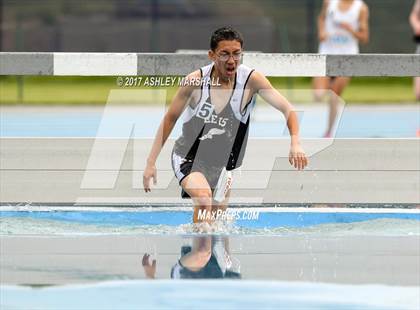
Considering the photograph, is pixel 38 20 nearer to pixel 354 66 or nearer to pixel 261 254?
pixel 354 66

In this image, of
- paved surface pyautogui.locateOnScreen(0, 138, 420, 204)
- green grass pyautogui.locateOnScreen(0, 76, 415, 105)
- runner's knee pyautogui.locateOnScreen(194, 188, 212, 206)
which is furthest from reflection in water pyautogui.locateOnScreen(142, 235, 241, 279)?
green grass pyautogui.locateOnScreen(0, 76, 415, 105)

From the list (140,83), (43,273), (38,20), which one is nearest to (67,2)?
(38,20)

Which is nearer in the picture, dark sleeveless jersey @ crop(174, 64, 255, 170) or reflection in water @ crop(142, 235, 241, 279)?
reflection in water @ crop(142, 235, 241, 279)

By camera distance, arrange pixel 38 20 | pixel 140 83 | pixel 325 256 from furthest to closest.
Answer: pixel 38 20, pixel 140 83, pixel 325 256

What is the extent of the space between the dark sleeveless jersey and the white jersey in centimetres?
719

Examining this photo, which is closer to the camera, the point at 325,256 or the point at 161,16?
the point at 325,256

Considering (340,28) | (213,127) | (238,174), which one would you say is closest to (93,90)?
(340,28)

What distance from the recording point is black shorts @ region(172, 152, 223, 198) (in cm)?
976

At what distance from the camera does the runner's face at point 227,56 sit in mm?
9395

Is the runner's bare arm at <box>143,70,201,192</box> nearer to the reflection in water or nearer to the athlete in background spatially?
the reflection in water

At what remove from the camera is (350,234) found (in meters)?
9.94

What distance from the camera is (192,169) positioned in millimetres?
9773

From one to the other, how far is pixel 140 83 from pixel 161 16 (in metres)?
18.9

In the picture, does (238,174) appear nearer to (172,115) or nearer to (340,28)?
(172,115)
